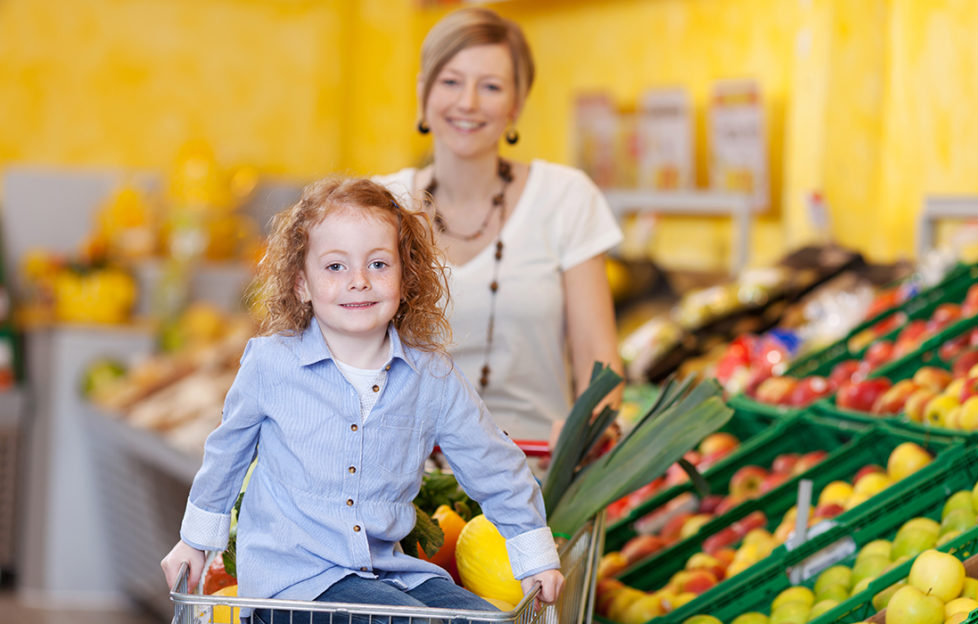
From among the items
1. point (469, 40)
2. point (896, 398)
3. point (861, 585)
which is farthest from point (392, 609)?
point (896, 398)

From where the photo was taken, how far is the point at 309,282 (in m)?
1.55

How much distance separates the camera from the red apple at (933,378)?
262cm

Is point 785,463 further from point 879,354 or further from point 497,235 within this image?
point 497,235

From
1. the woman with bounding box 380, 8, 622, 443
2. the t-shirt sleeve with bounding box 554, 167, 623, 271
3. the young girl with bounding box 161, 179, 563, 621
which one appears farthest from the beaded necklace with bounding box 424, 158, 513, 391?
the young girl with bounding box 161, 179, 563, 621

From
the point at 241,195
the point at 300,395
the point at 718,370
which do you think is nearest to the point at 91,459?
the point at 241,195

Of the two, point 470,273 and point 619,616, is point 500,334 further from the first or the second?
point 619,616

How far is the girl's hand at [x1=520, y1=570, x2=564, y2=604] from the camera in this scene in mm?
1496

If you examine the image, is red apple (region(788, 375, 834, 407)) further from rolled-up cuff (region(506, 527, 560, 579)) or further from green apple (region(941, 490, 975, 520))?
rolled-up cuff (region(506, 527, 560, 579))

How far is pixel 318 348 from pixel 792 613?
35.9 inches

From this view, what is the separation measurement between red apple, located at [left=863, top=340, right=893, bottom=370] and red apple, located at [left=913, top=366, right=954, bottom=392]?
0.26 m

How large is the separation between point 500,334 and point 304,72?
5865mm

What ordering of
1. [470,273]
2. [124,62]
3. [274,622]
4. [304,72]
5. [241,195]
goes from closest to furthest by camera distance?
[274,622] < [470,273] < [241,195] < [124,62] < [304,72]

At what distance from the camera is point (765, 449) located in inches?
103

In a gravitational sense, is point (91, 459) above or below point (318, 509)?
below
